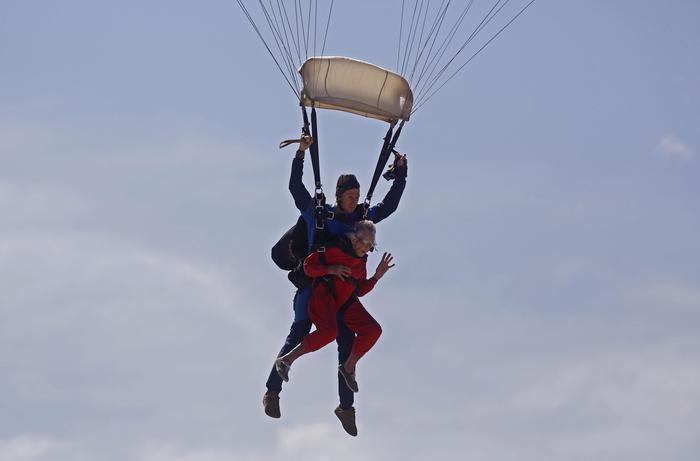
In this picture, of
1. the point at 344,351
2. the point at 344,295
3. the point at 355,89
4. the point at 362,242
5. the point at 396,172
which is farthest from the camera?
the point at 355,89

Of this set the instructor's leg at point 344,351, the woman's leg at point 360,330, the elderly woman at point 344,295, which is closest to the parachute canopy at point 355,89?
the elderly woman at point 344,295

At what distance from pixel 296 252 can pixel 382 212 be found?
1.15 meters

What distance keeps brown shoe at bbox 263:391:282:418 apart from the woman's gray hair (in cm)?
213

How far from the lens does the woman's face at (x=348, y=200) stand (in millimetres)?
15883

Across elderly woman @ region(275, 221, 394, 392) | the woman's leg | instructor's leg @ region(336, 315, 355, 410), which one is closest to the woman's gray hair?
elderly woman @ region(275, 221, 394, 392)

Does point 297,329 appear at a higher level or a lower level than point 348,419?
higher

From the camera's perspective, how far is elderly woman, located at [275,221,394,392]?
51.2ft

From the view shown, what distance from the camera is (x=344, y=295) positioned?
1585cm

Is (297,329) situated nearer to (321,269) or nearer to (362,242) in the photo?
(321,269)

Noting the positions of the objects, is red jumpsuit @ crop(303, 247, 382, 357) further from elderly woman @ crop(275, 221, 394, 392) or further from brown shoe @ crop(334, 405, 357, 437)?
brown shoe @ crop(334, 405, 357, 437)

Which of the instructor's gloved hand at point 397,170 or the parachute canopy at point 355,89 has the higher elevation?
the parachute canopy at point 355,89

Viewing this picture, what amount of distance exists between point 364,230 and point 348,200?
0.50m

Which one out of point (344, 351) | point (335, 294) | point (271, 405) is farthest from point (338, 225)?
point (271, 405)

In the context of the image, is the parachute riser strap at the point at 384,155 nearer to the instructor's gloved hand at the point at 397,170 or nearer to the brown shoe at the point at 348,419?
the instructor's gloved hand at the point at 397,170
